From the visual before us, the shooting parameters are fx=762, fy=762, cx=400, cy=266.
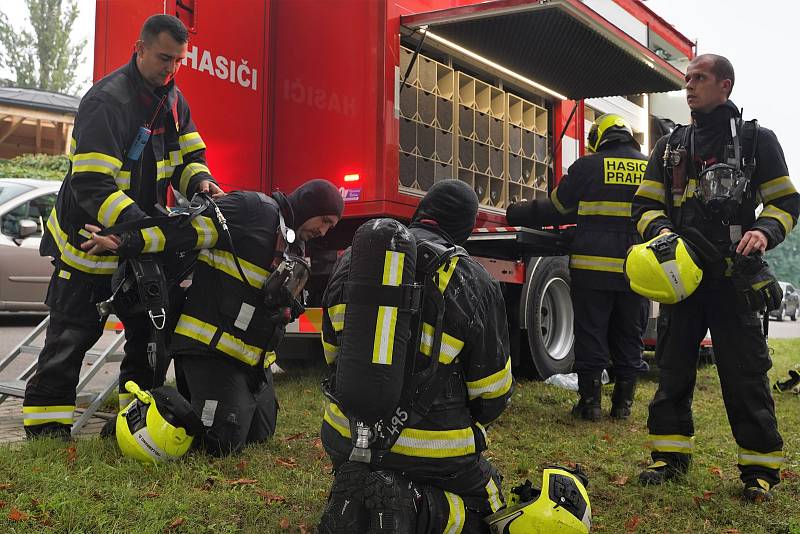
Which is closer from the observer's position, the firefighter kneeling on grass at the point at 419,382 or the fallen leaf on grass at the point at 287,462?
the firefighter kneeling on grass at the point at 419,382

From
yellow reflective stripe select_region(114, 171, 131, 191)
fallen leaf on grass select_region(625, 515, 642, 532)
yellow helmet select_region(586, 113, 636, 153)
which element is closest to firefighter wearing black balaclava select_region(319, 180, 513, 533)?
fallen leaf on grass select_region(625, 515, 642, 532)

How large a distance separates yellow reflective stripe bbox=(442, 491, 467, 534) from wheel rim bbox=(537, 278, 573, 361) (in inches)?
156

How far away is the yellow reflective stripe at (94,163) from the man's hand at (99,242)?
271 millimetres

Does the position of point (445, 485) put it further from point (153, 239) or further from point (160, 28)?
point (160, 28)

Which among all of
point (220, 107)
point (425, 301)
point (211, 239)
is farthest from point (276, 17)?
point (425, 301)

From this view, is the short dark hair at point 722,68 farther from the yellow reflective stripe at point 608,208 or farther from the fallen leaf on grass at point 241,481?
the fallen leaf on grass at point 241,481

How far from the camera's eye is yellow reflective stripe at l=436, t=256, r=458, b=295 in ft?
8.07

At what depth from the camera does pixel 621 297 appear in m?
5.28

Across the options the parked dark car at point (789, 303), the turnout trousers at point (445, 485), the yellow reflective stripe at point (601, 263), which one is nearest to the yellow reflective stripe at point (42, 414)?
the turnout trousers at point (445, 485)

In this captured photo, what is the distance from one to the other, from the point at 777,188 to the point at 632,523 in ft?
5.44

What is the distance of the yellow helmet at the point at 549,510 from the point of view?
2.47 m

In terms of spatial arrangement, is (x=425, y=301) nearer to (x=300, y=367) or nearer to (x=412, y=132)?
(x=412, y=132)

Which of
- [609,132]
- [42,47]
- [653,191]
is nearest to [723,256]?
[653,191]

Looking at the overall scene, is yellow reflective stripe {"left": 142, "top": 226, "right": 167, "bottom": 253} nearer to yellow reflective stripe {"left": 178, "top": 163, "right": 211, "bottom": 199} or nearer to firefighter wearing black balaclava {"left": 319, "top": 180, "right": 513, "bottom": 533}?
yellow reflective stripe {"left": 178, "top": 163, "right": 211, "bottom": 199}
